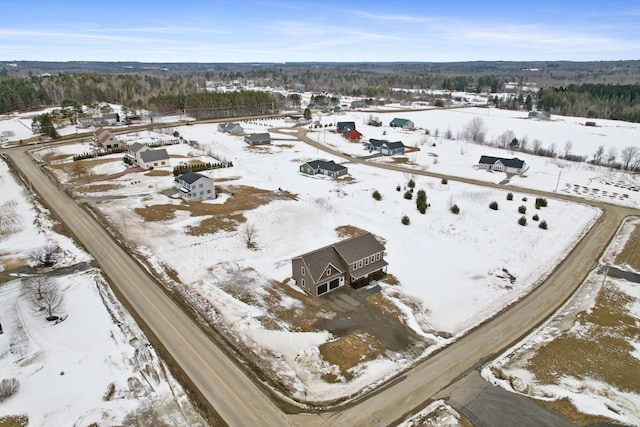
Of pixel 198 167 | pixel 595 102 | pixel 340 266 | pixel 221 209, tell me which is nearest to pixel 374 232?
pixel 340 266

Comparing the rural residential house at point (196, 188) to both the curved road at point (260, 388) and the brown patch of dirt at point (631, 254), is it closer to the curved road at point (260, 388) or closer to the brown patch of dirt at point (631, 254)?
the curved road at point (260, 388)

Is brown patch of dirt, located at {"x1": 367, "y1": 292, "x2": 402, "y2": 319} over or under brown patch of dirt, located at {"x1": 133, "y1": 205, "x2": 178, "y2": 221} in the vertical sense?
under

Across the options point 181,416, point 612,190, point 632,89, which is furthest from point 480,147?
point 632,89

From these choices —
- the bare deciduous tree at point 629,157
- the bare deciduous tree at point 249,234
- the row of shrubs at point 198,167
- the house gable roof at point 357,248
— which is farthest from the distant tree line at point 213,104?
the bare deciduous tree at point 629,157

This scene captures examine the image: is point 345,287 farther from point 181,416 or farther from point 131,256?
point 131,256

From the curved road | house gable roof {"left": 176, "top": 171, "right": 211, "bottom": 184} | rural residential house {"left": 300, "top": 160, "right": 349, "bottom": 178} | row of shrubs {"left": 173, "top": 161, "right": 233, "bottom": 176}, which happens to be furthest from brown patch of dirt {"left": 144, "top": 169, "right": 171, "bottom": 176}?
the curved road

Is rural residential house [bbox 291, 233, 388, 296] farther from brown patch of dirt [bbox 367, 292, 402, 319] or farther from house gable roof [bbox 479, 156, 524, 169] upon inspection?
house gable roof [bbox 479, 156, 524, 169]
